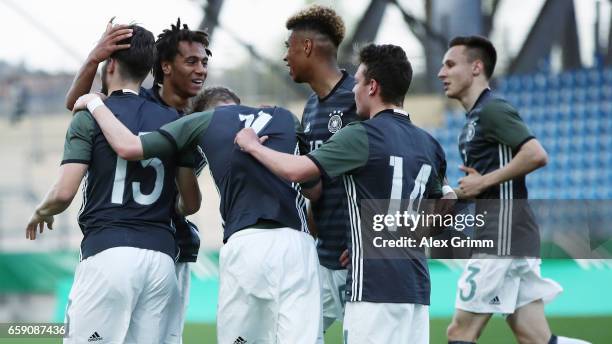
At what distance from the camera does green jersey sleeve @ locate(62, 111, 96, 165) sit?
4.78m

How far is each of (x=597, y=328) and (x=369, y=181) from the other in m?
5.23

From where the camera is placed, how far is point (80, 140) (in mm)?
4812

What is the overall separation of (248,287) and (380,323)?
66 centimetres

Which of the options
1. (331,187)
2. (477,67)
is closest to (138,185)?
(331,187)

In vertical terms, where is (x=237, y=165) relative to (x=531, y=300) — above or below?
above

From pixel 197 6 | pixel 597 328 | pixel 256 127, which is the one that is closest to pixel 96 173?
pixel 256 127

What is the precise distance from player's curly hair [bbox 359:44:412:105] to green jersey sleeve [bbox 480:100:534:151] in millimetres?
Result: 1226

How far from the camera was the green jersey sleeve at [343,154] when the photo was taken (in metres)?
4.70

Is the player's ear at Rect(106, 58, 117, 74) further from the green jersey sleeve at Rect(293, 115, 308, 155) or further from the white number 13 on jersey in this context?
the green jersey sleeve at Rect(293, 115, 308, 155)

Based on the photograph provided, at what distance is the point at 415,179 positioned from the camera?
4.89 meters

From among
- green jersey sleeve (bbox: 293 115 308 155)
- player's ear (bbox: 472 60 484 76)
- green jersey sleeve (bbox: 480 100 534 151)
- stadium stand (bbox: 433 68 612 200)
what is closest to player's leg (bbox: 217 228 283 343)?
green jersey sleeve (bbox: 293 115 308 155)

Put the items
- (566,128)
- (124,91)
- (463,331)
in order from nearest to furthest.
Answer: (124,91), (463,331), (566,128)

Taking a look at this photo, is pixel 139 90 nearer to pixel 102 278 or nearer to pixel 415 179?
pixel 102 278

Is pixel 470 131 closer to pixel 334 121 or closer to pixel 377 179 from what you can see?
pixel 334 121
